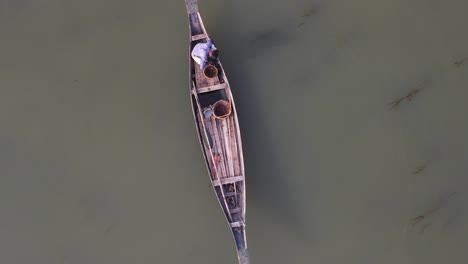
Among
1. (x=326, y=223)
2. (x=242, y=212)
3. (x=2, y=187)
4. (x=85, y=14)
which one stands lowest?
(x=326, y=223)

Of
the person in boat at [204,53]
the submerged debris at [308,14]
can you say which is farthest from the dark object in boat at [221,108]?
the submerged debris at [308,14]

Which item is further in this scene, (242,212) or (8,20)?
(8,20)

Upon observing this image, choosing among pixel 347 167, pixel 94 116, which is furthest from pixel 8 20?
pixel 347 167

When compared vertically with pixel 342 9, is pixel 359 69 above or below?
below

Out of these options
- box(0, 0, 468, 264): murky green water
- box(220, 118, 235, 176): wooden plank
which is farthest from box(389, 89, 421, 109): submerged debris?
box(220, 118, 235, 176): wooden plank

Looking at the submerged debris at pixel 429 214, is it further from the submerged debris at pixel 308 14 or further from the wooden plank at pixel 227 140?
the submerged debris at pixel 308 14

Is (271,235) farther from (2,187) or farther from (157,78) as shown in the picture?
(2,187)
